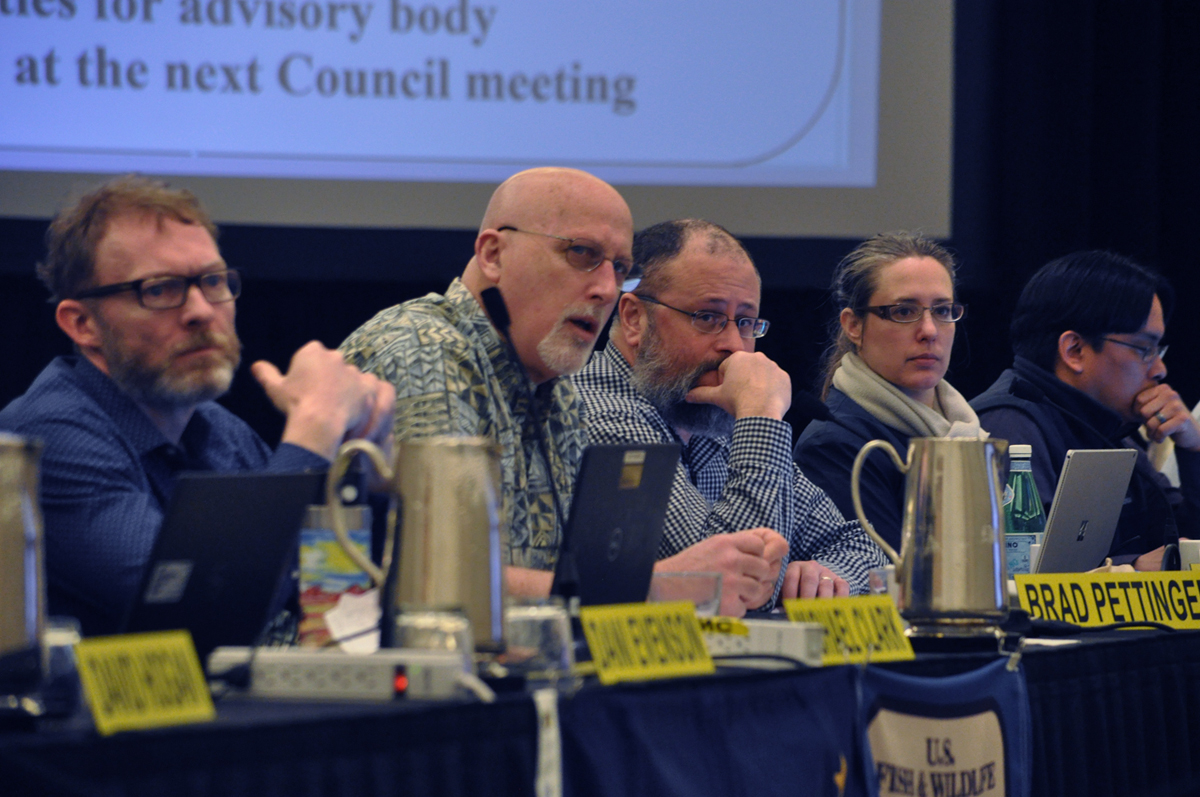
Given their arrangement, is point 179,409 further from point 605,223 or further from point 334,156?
point 334,156

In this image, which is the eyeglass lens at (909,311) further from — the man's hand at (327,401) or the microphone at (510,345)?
the man's hand at (327,401)

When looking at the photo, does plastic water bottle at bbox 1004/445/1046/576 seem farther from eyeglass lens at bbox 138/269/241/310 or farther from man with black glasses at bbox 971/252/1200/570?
eyeglass lens at bbox 138/269/241/310

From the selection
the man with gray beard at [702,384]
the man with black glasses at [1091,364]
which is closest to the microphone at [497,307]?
the man with gray beard at [702,384]

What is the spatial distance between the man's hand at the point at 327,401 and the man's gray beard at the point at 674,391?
1.00 m

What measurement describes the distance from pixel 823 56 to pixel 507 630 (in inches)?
114

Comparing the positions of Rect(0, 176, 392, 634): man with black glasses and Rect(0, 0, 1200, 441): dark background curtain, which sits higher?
Rect(0, 0, 1200, 441): dark background curtain

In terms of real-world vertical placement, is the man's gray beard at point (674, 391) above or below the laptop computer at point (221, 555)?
above

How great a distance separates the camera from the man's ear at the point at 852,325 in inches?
119

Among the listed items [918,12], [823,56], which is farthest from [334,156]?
[918,12]

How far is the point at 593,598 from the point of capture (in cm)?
147

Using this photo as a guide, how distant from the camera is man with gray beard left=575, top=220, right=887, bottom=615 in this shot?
2.29m

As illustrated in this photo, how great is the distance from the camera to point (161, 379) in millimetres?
1643

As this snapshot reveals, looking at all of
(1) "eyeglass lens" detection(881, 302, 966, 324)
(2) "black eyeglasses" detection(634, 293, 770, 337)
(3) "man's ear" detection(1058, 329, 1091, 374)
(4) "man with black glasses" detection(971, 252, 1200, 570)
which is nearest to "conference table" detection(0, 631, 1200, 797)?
(2) "black eyeglasses" detection(634, 293, 770, 337)

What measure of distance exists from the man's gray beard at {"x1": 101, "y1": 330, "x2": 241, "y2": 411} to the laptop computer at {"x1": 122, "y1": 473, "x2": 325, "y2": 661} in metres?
0.47
